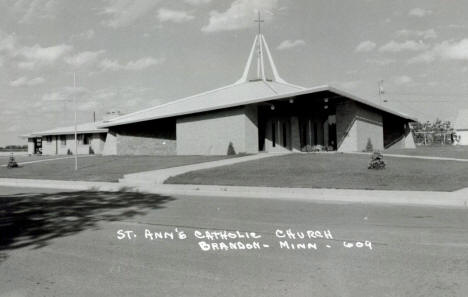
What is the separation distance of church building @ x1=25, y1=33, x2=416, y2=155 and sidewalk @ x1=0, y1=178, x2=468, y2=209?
12.4 metres

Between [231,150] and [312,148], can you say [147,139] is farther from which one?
[312,148]

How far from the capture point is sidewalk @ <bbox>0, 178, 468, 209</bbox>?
1165cm

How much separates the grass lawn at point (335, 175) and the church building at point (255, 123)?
7517 millimetres

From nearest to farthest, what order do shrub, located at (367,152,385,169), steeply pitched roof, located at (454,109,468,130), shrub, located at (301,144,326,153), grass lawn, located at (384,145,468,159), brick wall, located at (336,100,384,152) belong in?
shrub, located at (367,152,385,169), grass lawn, located at (384,145,468,159), brick wall, located at (336,100,384,152), shrub, located at (301,144,326,153), steeply pitched roof, located at (454,109,468,130)

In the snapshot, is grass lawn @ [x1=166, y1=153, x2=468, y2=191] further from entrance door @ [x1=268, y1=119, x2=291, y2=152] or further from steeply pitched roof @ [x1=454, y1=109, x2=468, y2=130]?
steeply pitched roof @ [x1=454, y1=109, x2=468, y2=130]

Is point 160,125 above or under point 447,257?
above

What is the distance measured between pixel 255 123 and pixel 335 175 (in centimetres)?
1293

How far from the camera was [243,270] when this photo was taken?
5.45 metres

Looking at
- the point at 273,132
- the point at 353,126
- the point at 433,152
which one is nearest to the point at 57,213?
the point at 273,132

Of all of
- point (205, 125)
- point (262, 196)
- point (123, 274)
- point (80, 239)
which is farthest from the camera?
point (205, 125)

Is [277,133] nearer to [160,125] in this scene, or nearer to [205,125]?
[205,125]

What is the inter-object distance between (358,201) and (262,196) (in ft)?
9.82

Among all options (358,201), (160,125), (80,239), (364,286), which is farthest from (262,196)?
(160,125)

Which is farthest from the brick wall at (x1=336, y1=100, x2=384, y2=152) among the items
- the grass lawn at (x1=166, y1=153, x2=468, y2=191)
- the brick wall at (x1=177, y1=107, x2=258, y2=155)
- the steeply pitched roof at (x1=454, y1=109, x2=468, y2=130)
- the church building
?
the steeply pitched roof at (x1=454, y1=109, x2=468, y2=130)
